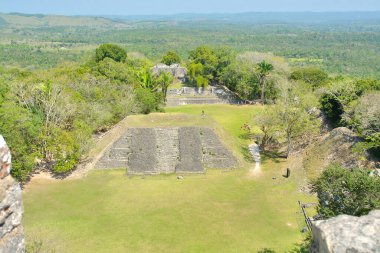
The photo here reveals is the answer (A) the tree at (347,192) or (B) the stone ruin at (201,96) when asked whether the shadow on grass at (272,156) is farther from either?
(B) the stone ruin at (201,96)

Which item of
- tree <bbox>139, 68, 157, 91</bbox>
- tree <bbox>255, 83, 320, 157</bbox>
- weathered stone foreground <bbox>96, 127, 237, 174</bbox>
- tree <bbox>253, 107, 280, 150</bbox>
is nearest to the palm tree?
tree <bbox>139, 68, 157, 91</bbox>

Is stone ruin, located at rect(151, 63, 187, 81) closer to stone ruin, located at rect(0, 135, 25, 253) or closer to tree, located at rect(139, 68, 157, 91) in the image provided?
tree, located at rect(139, 68, 157, 91)

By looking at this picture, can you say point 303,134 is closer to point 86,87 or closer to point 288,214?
point 288,214

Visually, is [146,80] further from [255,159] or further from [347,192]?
[347,192]

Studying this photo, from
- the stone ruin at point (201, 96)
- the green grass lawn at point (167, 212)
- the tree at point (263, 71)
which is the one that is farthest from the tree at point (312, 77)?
the green grass lawn at point (167, 212)

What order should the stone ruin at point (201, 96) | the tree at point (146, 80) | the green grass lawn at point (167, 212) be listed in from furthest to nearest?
the stone ruin at point (201, 96) < the tree at point (146, 80) < the green grass lawn at point (167, 212)
